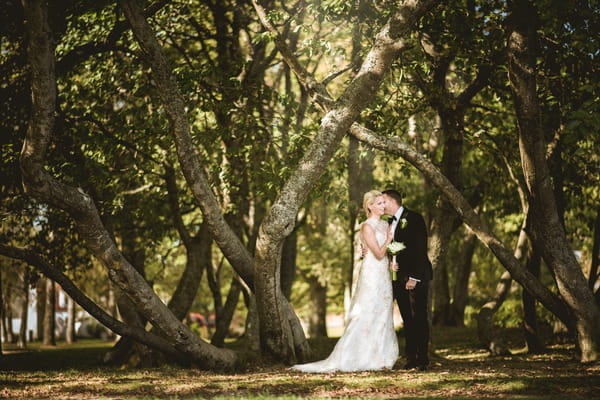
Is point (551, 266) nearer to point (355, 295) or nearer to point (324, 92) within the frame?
point (355, 295)

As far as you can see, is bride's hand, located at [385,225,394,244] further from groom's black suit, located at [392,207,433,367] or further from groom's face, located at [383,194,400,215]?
groom's face, located at [383,194,400,215]

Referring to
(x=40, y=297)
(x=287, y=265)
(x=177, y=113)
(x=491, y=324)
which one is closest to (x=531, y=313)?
(x=491, y=324)

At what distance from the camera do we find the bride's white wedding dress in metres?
11.4

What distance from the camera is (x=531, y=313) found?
51.5ft

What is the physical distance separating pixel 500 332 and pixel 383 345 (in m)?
12.8

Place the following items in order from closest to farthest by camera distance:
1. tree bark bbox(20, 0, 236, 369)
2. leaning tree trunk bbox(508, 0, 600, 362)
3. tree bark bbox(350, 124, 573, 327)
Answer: tree bark bbox(20, 0, 236, 369) < leaning tree trunk bbox(508, 0, 600, 362) < tree bark bbox(350, 124, 573, 327)

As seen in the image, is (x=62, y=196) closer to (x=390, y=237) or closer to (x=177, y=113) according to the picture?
(x=177, y=113)

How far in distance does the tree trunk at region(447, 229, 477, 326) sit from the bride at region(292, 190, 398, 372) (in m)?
15.9

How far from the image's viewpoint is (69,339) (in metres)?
38.6

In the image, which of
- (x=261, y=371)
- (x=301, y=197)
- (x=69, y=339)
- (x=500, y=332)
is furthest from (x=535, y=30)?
(x=69, y=339)

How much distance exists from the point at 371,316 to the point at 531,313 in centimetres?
564

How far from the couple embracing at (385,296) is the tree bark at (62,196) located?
1.96 meters

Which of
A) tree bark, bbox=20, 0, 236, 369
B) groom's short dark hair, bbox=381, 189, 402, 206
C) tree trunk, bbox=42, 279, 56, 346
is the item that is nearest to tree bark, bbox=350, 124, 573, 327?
groom's short dark hair, bbox=381, 189, 402, 206

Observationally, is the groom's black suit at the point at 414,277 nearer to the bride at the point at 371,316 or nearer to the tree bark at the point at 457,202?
the bride at the point at 371,316
